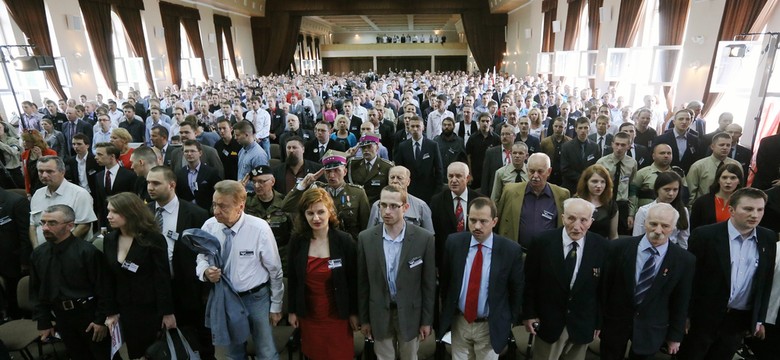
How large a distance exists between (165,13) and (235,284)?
1527cm

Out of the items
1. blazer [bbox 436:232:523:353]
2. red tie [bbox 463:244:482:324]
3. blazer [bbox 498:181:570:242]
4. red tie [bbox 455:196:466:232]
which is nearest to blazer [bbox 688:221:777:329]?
blazer [bbox 498:181:570:242]

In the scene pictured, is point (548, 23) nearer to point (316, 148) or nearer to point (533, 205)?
point (316, 148)

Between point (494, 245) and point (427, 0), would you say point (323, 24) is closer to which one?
point (427, 0)

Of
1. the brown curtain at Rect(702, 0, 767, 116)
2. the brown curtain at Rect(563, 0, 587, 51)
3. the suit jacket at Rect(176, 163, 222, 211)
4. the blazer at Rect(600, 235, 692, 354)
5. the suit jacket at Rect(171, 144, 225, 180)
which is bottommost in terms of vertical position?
the blazer at Rect(600, 235, 692, 354)

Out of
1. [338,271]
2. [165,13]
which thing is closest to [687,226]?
[338,271]

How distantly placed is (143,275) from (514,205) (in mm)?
2585

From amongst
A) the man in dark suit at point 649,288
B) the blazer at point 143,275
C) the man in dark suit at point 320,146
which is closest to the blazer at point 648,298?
the man in dark suit at point 649,288

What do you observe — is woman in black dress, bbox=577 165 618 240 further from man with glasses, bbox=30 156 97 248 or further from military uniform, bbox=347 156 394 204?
man with glasses, bbox=30 156 97 248

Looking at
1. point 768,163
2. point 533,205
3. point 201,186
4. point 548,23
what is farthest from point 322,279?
point 548,23

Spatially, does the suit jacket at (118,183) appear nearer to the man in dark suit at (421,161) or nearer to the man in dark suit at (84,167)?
the man in dark suit at (84,167)

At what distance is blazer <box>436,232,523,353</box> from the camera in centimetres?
240

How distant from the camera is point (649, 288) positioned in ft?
7.91

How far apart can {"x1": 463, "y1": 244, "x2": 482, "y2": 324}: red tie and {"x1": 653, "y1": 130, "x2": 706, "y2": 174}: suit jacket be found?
12.2 feet

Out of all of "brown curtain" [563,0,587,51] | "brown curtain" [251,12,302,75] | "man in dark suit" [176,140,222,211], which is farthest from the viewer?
"brown curtain" [251,12,302,75]
